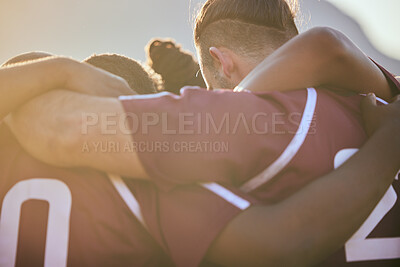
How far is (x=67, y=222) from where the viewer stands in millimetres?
1099

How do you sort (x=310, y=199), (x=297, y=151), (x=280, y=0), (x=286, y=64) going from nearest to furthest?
1. (x=310, y=199)
2. (x=297, y=151)
3. (x=286, y=64)
4. (x=280, y=0)

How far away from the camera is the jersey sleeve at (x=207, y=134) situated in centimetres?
102

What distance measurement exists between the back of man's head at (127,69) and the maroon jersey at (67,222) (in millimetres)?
1014

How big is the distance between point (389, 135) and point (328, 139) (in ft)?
0.64

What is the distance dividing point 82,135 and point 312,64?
82 centimetres

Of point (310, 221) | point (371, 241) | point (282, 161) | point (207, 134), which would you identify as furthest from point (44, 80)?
point (371, 241)

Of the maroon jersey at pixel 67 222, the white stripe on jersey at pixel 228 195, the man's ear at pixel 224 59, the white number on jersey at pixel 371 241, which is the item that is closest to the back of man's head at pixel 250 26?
the man's ear at pixel 224 59

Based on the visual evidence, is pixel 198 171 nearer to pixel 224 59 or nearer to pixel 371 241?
pixel 371 241

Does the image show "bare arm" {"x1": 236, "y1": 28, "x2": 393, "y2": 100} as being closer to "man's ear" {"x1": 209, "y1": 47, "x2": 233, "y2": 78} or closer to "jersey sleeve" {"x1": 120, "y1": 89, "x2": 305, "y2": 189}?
"jersey sleeve" {"x1": 120, "y1": 89, "x2": 305, "y2": 189}

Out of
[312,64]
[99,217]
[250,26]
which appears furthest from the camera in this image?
[250,26]

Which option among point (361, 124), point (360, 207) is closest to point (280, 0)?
point (361, 124)

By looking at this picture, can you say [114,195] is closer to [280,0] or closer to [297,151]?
[297,151]

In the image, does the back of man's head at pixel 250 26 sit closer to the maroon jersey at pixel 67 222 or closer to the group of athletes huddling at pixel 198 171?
the group of athletes huddling at pixel 198 171

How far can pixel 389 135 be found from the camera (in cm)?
116
